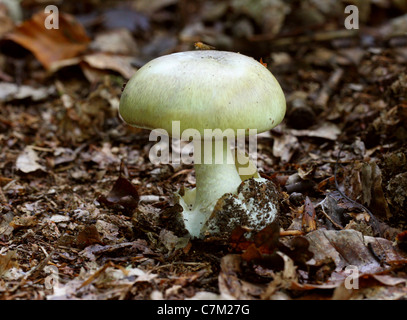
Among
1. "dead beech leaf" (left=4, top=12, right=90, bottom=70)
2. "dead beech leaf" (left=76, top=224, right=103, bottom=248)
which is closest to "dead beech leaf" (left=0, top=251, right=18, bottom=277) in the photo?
"dead beech leaf" (left=76, top=224, right=103, bottom=248)

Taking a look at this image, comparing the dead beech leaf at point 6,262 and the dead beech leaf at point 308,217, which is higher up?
the dead beech leaf at point 308,217

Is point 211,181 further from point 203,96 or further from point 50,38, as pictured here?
point 50,38

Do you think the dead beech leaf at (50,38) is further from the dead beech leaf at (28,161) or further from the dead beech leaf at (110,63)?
the dead beech leaf at (28,161)

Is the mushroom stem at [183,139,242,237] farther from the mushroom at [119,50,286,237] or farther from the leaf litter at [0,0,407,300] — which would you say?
the mushroom at [119,50,286,237]

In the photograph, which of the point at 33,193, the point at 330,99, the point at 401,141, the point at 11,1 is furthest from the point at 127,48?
the point at 401,141

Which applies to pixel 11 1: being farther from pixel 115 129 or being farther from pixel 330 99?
pixel 330 99

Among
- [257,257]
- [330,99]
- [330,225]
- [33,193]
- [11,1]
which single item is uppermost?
[11,1]

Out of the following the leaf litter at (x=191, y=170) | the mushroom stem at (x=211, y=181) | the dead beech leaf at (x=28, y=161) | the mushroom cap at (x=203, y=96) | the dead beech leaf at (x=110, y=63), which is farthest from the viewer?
the dead beech leaf at (x=110, y=63)

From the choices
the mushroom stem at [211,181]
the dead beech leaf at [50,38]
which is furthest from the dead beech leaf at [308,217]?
the dead beech leaf at [50,38]
